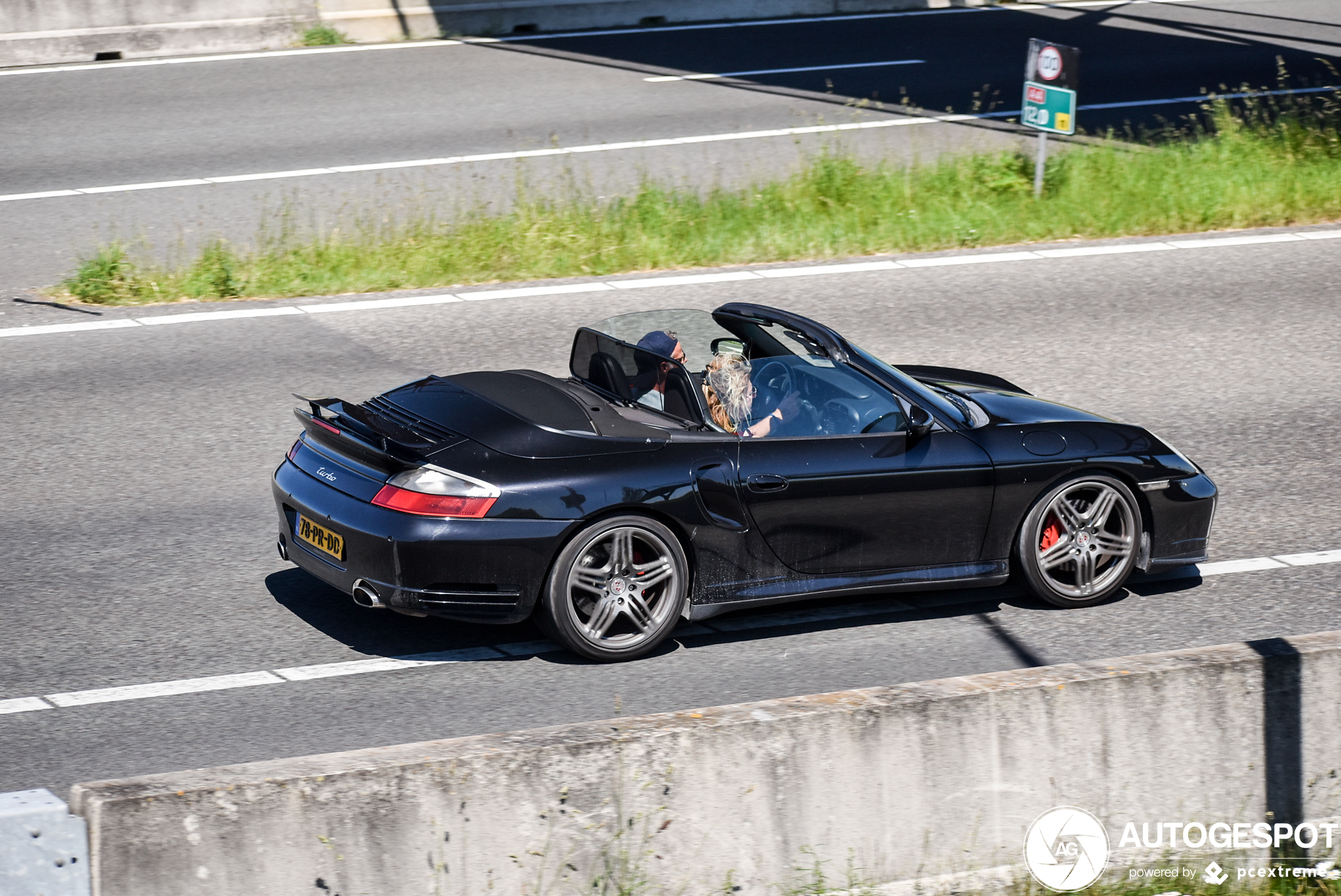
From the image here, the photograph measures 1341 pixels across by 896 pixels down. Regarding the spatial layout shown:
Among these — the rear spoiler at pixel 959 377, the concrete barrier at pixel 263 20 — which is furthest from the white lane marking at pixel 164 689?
the concrete barrier at pixel 263 20

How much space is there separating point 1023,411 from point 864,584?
4.38 ft

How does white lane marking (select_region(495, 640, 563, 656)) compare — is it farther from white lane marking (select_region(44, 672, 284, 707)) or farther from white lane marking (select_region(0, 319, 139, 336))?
white lane marking (select_region(0, 319, 139, 336))

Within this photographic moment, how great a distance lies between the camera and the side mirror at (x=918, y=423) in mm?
7012

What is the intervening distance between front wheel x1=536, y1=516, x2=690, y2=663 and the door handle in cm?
41

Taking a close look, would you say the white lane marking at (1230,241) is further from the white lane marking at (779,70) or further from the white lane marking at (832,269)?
the white lane marking at (779,70)

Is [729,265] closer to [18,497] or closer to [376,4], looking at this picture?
[18,497]

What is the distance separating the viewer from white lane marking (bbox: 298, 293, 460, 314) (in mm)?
11797

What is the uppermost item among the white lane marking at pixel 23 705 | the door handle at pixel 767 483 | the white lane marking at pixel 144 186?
the white lane marking at pixel 144 186

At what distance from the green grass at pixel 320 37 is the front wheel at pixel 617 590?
599 inches

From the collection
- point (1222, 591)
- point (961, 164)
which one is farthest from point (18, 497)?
point (961, 164)

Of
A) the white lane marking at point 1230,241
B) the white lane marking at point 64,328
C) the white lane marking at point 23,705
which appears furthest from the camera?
the white lane marking at point 1230,241

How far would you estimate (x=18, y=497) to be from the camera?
8.38m

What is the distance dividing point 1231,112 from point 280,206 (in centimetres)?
1095

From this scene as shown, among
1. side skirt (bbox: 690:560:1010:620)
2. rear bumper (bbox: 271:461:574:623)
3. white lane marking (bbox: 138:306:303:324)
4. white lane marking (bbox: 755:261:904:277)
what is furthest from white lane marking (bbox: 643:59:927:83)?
rear bumper (bbox: 271:461:574:623)
